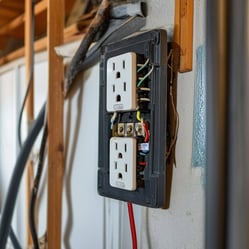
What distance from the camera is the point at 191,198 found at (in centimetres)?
64

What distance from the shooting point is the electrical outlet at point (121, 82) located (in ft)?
2.27

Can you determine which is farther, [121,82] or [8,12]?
[8,12]

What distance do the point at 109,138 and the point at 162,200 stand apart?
19 cm

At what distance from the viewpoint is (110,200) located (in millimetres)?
942

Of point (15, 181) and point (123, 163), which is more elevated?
point (123, 163)

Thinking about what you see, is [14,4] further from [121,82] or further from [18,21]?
[121,82]

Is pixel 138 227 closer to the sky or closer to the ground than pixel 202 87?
closer to the ground

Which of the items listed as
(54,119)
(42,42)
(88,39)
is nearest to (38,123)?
(54,119)

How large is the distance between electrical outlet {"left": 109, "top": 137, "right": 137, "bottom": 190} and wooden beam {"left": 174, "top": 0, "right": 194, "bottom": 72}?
0.18 metres

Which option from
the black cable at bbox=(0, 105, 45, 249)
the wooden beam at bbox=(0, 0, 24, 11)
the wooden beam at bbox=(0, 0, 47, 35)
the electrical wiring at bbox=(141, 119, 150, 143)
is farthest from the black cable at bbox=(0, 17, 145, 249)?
the wooden beam at bbox=(0, 0, 24, 11)

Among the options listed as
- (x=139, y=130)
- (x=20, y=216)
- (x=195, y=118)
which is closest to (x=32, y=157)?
(x=20, y=216)

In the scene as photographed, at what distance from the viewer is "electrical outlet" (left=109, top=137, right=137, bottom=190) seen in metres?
0.70

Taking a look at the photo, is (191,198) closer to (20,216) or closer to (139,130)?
(139,130)

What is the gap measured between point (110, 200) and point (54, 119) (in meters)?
0.29
